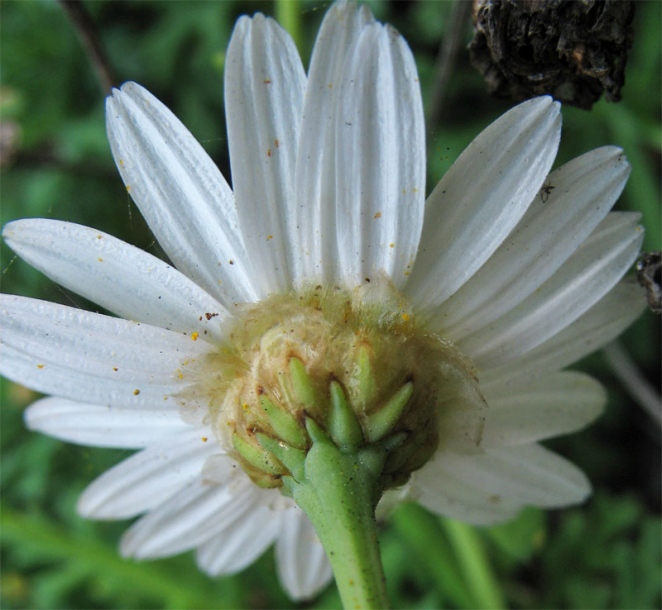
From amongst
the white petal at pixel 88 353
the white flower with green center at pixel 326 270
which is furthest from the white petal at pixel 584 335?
the white petal at pixel 88 353

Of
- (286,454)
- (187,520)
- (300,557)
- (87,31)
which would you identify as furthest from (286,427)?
(87,31)

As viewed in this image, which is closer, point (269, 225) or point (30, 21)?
point (269, 225)

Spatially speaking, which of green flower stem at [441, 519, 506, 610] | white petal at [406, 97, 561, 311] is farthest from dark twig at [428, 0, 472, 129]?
green flower stem at [441, 519, 506, 610]

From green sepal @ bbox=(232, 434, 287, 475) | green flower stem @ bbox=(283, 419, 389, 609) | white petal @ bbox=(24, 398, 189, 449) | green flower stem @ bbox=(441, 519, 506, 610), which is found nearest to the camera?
green flower stem @ bbox=(283, 419, 389, 609)

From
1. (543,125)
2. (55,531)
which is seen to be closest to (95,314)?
(543,125)

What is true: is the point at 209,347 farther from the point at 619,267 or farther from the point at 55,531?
the point at 55,531

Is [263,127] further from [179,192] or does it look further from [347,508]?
[347,508]

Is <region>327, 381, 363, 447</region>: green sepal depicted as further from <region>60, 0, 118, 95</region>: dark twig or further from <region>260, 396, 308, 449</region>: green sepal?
<region>60, 0, 118, 95</region>: dark twig
